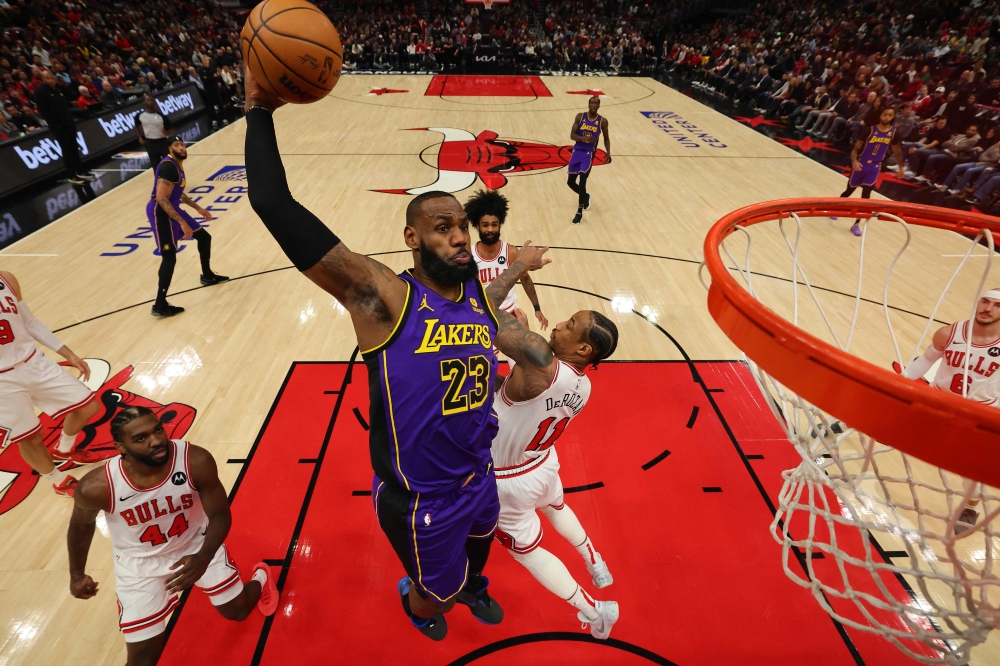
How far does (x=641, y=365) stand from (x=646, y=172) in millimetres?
6824

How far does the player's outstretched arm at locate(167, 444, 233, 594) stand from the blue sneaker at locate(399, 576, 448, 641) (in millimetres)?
956

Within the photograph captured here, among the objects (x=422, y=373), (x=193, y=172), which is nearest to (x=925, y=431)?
(x=422, y=373)

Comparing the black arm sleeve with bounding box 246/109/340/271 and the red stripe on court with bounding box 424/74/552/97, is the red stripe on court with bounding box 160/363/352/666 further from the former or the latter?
the red stripe on court with bounding box 424/74/552/97

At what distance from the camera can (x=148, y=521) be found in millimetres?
2408

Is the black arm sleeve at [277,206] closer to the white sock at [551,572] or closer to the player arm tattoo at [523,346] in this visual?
the player arm tattoo at [523,346]

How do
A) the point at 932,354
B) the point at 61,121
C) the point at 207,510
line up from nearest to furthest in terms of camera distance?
the point at 207,510
the point at 932,354
the point at 61,121

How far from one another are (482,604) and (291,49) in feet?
9.10

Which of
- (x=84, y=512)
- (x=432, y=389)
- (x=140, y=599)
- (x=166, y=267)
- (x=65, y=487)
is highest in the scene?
(x=432, y=389)

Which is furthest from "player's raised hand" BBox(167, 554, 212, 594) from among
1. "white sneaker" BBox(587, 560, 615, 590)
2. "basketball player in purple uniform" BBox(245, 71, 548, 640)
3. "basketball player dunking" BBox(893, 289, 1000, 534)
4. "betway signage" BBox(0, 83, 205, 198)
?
"betway signage" BBox(0, 83, 205, 198)

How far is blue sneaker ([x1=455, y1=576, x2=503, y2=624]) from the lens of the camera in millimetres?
2885

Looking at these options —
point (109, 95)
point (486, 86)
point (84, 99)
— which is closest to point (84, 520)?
point (84, 99)

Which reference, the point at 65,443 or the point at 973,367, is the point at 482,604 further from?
the point at 65,443

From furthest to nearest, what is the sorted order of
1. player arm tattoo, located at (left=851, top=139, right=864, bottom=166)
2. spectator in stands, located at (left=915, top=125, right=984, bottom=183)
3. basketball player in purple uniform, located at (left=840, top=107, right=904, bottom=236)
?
1. spectator in stands, located at (left=915, top=125, right=984, bottom=183)
2. player arm tattoo, located at (left=851, top=139, right=864, bottom=166)
3. basketball player in purple uniform, located at (left=840, top=107, right=904, bottom=236)

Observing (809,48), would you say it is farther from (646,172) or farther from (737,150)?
(646,172)
